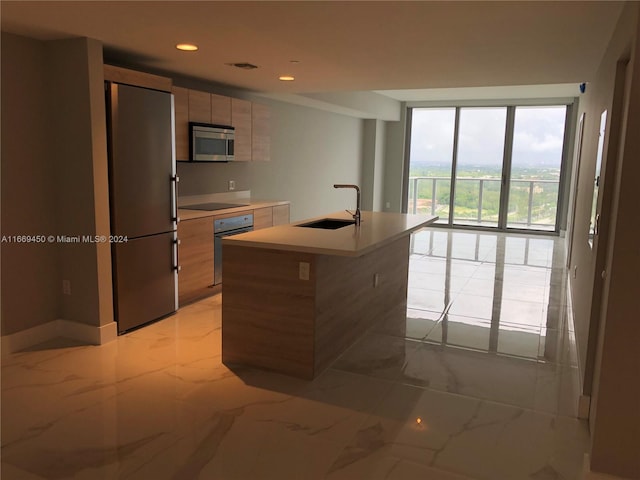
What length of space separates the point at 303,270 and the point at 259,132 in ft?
10.8

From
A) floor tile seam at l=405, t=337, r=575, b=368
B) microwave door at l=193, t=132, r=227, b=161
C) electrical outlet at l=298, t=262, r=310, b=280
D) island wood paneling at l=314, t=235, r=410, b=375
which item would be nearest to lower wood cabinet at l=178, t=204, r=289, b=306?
microwave door at l=193, t=132, r=227, b=161

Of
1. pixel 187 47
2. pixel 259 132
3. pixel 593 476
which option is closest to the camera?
pixel 593 476

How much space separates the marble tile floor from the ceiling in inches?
86.9

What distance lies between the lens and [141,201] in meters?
4.09

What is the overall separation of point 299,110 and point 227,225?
313 cm

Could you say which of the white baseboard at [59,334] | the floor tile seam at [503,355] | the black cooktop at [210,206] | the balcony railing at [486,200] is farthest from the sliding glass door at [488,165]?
the white baseboard at [59,334]

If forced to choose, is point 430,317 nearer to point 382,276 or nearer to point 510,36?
point 382,276

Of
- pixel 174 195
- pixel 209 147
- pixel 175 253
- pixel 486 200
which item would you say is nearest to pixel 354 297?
pixel 175 253

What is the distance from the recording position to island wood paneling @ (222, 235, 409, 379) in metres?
3.28

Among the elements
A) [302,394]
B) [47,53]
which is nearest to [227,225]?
[47,53]

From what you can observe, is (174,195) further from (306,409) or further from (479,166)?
(479,166)

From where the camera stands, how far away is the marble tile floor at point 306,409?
94.5 inches

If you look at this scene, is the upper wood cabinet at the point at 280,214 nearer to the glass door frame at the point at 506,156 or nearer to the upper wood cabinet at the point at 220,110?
the upper wood cabinet at the point at 220,110

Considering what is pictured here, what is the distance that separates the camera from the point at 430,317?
4676 millimetres
